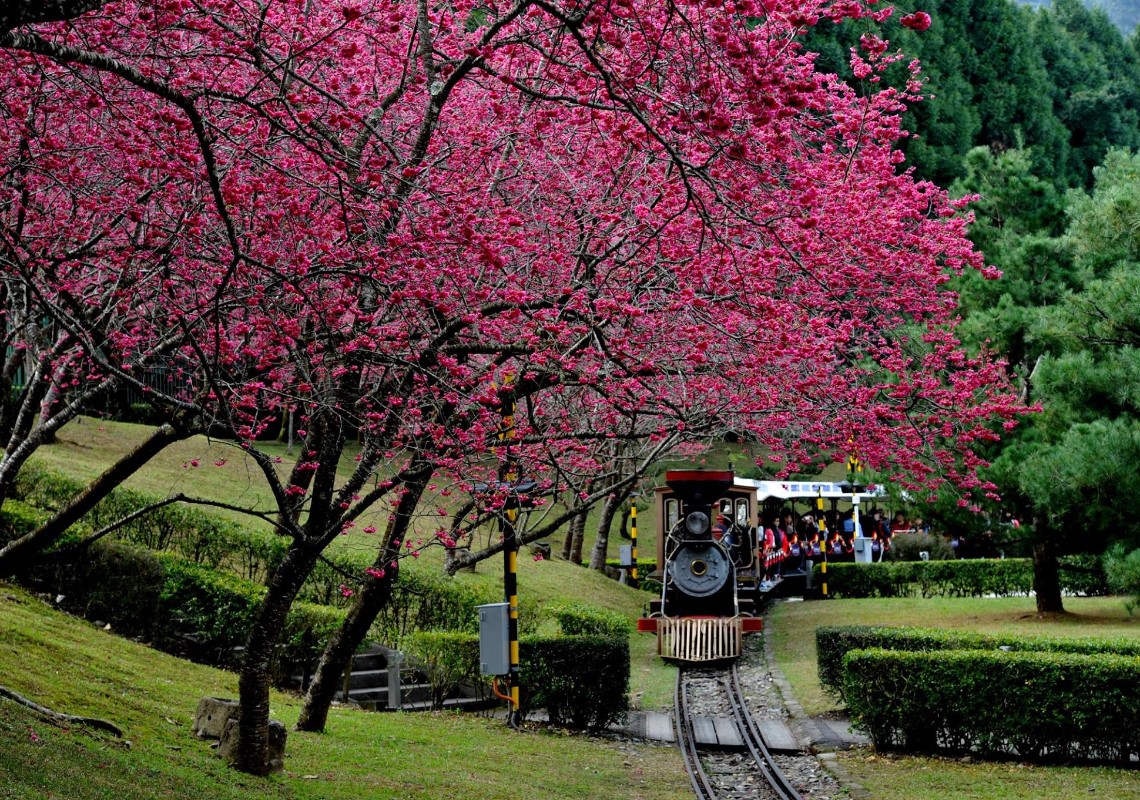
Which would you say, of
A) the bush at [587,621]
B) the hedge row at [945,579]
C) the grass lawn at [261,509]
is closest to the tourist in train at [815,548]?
the hedge row at [945,579]

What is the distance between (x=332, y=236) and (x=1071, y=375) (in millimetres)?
11554

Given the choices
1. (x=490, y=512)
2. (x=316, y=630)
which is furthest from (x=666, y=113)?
(x=316, y=630)

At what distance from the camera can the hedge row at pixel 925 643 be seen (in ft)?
47.6

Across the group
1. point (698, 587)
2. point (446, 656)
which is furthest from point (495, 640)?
point (698, 587)

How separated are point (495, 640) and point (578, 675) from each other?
4.82 feet

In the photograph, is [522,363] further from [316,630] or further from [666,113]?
[316,630]

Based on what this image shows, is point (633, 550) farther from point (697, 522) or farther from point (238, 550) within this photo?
point (238, 550)

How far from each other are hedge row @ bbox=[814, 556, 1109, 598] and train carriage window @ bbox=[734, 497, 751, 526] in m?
8.66

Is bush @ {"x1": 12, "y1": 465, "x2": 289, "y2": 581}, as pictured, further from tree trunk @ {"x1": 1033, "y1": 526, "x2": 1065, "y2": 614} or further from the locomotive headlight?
tree trunk @ {"x1": 1033, "y1": 526, "x2": 1065, "y2": 614}

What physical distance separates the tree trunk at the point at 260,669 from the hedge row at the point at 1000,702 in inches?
288

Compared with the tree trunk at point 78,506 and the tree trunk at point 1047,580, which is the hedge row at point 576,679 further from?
the tree trunk at point 1047,580

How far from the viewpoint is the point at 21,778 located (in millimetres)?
7289

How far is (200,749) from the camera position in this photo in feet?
33.2

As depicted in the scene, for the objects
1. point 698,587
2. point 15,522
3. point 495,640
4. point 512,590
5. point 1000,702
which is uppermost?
point 15,522
